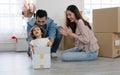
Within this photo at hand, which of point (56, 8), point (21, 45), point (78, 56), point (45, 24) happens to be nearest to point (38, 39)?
point (45, 24)

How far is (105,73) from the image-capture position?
76.5 inches

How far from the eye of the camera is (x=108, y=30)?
298 cm

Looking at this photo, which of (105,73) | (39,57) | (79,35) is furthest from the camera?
(79,35)

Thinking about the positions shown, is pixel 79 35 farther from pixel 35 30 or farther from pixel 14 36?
pixel 14 36

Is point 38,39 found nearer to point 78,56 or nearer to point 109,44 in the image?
point 78,56

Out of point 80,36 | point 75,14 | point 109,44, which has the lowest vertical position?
point 109,44

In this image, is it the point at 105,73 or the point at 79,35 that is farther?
the point at 79,35

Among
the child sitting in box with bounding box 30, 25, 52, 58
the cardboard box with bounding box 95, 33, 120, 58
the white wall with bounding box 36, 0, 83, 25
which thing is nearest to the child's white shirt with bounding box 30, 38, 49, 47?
the child sitting in box with bounding box 30, 25, 52, 58

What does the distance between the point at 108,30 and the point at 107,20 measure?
0.13m

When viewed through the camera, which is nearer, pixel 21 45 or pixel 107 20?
pixel 107 20

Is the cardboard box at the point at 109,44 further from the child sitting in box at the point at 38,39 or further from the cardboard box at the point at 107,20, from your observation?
the child sitting in box at the point at 38,39

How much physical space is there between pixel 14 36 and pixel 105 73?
7.68 feet

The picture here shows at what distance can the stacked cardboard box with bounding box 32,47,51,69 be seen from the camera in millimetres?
2160

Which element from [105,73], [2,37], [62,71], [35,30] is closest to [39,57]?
[62,71]
